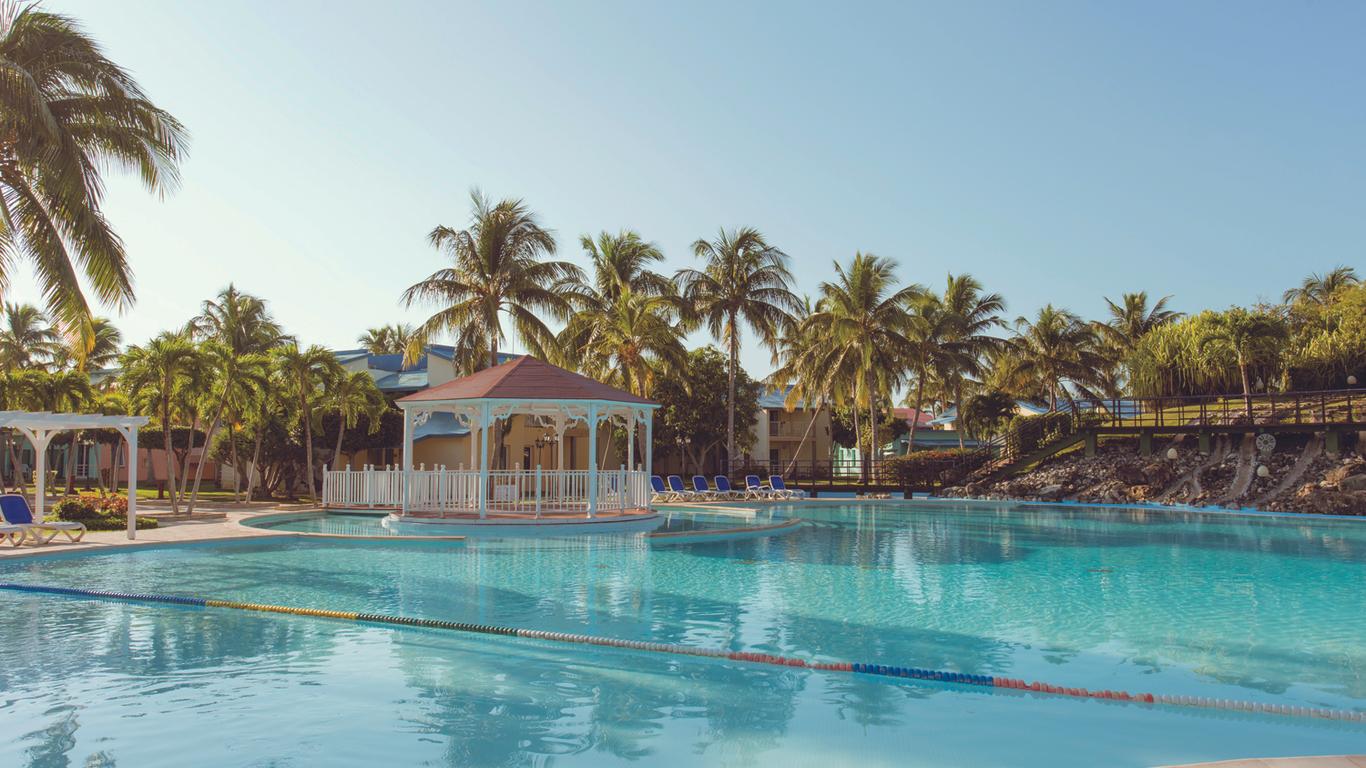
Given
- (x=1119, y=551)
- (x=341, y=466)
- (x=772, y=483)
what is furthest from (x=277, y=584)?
(x=341, y=466)

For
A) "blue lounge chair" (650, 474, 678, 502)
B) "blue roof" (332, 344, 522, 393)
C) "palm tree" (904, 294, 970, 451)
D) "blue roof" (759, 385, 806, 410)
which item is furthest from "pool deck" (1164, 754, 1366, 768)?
"blue roof" (759, 385, 806, 410)

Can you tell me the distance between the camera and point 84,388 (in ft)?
93.4

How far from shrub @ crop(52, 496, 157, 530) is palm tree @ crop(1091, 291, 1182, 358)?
4324 cm

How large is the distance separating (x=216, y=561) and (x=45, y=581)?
2.66 m

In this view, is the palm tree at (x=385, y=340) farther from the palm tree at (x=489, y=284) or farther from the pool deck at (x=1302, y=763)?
the pool deck at (x=1302, y=763)

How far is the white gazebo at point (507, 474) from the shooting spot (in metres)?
19.5

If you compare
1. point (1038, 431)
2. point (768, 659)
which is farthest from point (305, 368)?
point (1038, 431)

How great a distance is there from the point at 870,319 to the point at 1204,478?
40.3ft

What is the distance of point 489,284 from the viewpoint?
27.2 metres

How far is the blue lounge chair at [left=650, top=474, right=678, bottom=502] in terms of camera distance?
28406 millimetres

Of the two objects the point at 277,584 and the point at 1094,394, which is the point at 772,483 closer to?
the point at 277,584

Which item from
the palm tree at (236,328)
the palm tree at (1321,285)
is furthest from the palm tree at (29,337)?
the palm tree at (1321,285)

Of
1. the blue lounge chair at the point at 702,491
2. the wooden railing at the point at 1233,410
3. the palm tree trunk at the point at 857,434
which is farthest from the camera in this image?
the palm tree trunk at the point at 857,434

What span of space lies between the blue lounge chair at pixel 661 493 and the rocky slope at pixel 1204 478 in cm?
1111
